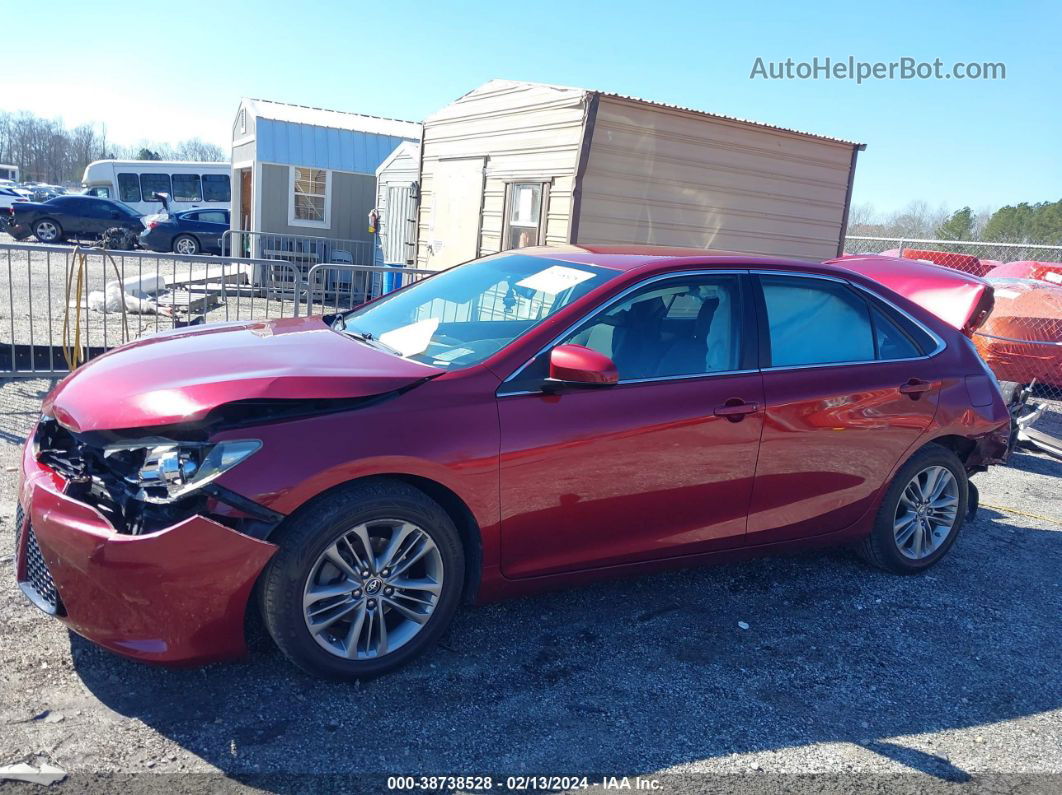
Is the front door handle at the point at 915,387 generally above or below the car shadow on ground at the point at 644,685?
above

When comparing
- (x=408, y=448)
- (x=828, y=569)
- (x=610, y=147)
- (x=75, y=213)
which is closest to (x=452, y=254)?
(x=610, y=147)

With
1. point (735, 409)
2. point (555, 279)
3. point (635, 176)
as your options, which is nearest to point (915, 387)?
point (735, 409)

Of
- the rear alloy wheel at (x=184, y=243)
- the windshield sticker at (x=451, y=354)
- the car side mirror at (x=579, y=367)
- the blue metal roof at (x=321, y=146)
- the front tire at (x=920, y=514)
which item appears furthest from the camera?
the rear alloy wheel at (x=184, y=243)

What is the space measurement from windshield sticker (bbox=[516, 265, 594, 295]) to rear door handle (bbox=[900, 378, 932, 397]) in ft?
5.90

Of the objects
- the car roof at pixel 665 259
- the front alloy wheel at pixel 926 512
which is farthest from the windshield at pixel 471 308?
the front alloy wheel at pixel 926 512

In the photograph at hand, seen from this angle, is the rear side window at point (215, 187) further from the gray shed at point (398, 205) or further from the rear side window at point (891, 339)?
the rear side window at point (891, 339)

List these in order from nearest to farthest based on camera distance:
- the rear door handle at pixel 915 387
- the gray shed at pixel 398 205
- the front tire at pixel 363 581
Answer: the front tire at pixel 363 581 → the rear door handle at pixel 915 387 → the gray shed at pixel 398 205

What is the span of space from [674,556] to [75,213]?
28.5 meters

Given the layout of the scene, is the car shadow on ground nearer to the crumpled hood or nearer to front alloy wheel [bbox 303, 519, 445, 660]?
front alloy wheel [bbox 303, 519, 445, 660]

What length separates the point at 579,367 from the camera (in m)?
3.12

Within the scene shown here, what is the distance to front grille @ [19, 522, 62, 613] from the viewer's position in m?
2.85

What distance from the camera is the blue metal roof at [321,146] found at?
17.6 m

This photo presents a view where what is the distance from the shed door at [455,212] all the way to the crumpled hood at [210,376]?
6.49m

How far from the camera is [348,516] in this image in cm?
283
